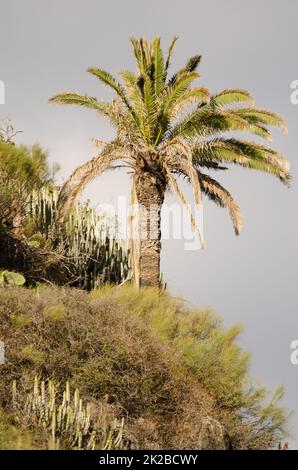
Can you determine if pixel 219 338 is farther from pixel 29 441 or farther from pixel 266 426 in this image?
pixel 29 441

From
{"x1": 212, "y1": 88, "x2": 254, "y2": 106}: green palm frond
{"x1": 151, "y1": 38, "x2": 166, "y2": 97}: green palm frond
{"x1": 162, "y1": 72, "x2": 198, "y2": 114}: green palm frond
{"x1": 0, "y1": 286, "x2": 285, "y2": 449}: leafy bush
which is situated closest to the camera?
{"x1": 0, "y1": 286, "x2": 285, "y2": 449}: leafy bush

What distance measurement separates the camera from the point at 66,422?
13.2m

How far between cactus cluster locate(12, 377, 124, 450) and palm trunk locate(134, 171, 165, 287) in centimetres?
888

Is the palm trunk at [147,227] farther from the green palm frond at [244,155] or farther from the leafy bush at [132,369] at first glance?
the leafy bush at [132,369]

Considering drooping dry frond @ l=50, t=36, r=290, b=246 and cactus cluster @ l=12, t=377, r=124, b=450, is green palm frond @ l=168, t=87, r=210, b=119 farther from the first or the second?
cactus cluster @ l=12, t=377, r=124, b=450

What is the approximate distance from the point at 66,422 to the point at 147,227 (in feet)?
32.9

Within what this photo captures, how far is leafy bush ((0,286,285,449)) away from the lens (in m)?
14.8

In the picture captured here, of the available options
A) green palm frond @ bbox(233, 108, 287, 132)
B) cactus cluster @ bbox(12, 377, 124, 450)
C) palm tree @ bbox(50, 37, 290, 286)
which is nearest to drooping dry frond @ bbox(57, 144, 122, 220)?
palm tree @ bbox(50, 37, 290, 286)

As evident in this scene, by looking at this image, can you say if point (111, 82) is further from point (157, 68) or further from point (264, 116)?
point (264, 116)

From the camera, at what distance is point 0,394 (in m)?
14.2

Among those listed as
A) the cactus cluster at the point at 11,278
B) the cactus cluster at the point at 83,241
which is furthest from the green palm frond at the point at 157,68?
the cactus cluster at the point at 11,278

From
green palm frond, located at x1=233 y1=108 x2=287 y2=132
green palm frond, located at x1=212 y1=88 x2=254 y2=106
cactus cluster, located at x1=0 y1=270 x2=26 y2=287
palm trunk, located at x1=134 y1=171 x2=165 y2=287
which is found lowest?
cactus cluster, located at x1=0 y1=270 x2=26 y2=287
